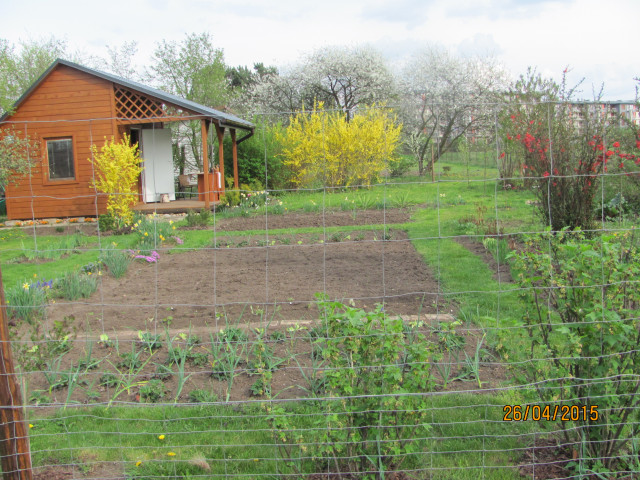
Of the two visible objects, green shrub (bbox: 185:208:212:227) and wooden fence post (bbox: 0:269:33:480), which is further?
green shrub (bbox: 185:208:212:227)

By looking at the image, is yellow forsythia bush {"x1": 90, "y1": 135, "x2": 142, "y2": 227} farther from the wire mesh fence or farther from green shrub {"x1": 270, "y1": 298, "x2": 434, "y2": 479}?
green shrub {"x1": 270, "y1": 298, "x2": 434, "y2": 479}

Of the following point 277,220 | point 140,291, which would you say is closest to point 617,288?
point 140,291

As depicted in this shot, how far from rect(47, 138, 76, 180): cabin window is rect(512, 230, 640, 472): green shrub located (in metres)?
13.5

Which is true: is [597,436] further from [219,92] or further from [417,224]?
[219,92]

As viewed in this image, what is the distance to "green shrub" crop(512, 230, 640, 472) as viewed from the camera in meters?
2.32

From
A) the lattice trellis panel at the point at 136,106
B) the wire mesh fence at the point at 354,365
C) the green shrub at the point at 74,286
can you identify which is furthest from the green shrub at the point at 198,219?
the green shrub at the point at 74,286

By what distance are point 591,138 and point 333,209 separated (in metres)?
5.16

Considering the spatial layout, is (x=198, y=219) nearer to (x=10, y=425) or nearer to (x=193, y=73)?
(x=10, y=425)

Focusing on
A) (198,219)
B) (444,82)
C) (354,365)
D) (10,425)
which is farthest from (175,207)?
(444,82)

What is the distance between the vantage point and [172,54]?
23.8 meters

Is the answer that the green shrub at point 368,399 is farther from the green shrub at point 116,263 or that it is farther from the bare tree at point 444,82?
the bare tree at point 444,82

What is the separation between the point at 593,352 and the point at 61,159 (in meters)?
14.1

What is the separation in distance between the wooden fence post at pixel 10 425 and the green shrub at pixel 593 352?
236 cm

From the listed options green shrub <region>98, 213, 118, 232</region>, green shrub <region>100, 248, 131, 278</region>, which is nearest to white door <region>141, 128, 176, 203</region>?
green shrub <region>98, 213, 118, 232</region>
